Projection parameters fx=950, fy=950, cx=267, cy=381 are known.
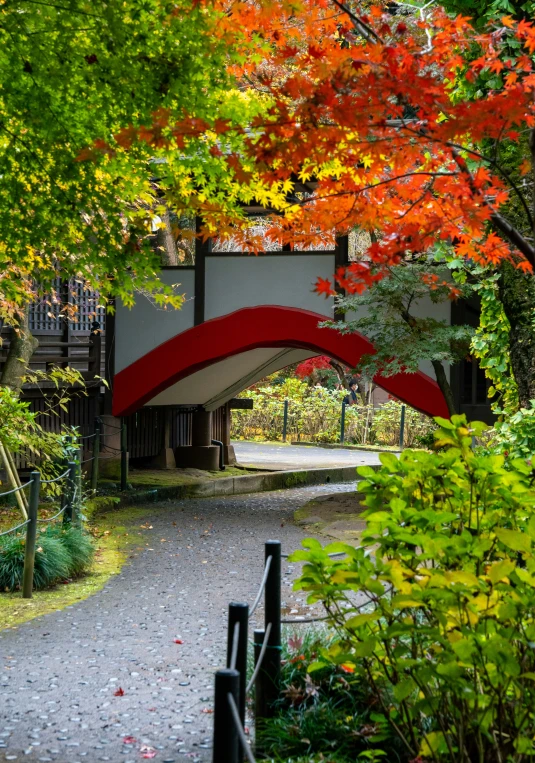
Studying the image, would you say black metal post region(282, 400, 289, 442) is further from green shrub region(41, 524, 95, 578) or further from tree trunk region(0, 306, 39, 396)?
green shrub region(41, 524, 95, 578)

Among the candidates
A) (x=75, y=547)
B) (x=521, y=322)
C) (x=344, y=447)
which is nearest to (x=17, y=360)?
(x=75, y=547)

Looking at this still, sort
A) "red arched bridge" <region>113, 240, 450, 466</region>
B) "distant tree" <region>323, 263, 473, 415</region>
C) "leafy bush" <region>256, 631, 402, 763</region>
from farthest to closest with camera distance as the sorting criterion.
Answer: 1. "red arched bridge" <region>113, 240, 450, 466</region>
2. "distant tree" <region>323, 263, 473, 415</region>
3. "leafy bush" <region>256, 631, 402, 763</region>

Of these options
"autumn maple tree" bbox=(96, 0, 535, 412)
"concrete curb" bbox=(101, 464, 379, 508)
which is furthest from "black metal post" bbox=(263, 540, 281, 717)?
"concrete curb" bbox=(101, 464, 379, 508)

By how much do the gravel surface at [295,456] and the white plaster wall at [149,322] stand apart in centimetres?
417

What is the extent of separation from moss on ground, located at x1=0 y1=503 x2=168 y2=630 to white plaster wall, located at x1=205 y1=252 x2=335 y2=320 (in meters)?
3.27

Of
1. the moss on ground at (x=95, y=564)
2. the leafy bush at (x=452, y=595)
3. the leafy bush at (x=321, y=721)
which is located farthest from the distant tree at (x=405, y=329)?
the leafy bush at (x=452, y=595)

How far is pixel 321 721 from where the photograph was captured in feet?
13.3

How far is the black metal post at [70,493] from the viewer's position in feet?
29.3

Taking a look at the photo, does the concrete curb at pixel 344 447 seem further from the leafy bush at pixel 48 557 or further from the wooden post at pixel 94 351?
the leafy bush at pixel 48 557

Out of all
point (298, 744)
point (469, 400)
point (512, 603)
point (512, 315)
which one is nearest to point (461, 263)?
point (512, 315)

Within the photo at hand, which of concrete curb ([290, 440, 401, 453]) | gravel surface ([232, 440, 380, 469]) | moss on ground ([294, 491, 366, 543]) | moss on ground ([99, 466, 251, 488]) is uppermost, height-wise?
concrete curb ([290, 440, 401, 453])

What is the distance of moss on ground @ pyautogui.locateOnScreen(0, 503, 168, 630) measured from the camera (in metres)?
7.27

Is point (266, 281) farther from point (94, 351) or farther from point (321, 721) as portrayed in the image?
point (321, 721)

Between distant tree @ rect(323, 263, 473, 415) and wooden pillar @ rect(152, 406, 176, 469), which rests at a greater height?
distant tree @ rect(323, 263, 473, 415)
